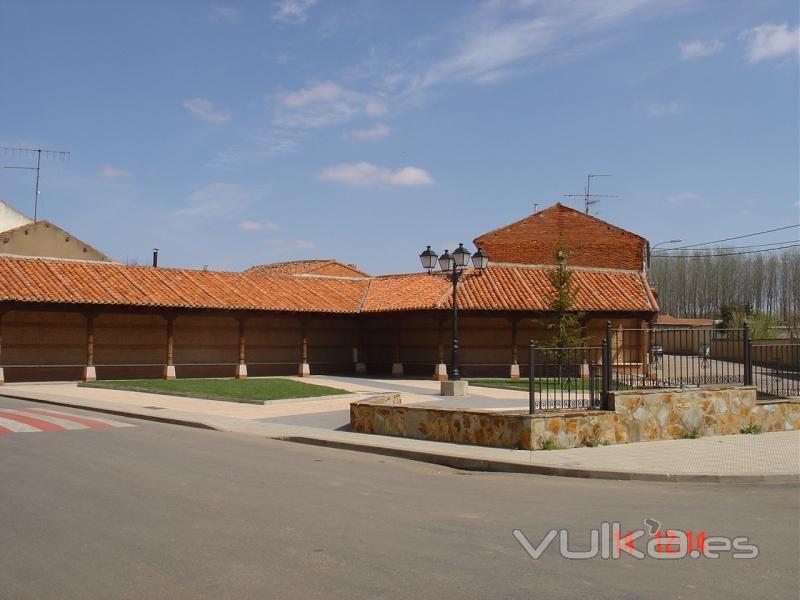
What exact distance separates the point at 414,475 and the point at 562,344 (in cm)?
2100

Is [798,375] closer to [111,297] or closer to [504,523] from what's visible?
[504,523]

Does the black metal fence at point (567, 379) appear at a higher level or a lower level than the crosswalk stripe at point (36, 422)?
higher

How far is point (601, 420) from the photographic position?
45.9 feet

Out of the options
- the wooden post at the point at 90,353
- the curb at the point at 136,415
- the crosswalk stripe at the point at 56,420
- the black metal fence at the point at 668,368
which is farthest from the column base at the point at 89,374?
the black metal fence at the point at 668,368

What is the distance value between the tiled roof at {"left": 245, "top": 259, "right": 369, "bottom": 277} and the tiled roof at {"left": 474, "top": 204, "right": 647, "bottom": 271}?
15.1 meters

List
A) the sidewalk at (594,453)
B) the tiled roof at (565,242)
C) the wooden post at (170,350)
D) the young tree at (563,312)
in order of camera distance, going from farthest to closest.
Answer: the tiled roof at (565,242), the wooden post at (170,350), the young tree at (563,312), the sidewalk at (594,453)

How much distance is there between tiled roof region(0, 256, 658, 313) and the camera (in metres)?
30.9

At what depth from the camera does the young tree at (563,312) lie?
31.8 m

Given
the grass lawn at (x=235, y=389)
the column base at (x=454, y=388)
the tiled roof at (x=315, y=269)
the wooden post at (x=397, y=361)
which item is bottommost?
the grass lawn at (x=235, y=389)

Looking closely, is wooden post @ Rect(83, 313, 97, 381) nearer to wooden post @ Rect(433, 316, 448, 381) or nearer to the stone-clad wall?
wooden post @ Rect(433, 316, 448, 381)

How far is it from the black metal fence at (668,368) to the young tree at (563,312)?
13.3 metres

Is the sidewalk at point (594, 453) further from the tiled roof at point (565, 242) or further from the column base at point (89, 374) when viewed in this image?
the tiled roof at point (565, 242)

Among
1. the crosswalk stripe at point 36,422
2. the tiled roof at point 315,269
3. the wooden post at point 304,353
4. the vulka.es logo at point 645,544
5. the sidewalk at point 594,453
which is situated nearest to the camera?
the vulka.es logo at point 645,544

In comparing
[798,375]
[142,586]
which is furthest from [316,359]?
[142,586]
